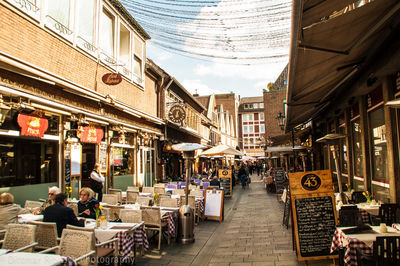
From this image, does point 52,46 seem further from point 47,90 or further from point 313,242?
point 313,242

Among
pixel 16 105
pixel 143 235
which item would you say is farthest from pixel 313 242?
pixel 16 105

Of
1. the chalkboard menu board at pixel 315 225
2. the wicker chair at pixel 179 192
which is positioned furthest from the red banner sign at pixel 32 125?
the chalkboard menu board at pixel 315 225

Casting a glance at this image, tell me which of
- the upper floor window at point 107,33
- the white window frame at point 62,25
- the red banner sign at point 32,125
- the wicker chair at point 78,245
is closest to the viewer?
the wicker chair at point 78,245

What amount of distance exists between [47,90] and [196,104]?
21.2 meters

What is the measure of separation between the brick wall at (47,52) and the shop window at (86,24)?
41 centimetres

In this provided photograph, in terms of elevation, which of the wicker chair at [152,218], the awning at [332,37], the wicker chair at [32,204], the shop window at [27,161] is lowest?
the wicker chair at [152,218]

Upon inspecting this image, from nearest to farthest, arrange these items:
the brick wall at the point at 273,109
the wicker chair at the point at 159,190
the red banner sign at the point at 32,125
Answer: the red banner sign at the point at 32,125 < the wicker chair at the point at 159,190 < the brick wall at the point at 273,109

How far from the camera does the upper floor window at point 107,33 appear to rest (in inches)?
434

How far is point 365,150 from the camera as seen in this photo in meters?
8.77

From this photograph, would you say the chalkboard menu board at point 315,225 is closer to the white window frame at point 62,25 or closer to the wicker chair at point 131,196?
the wicker chair at point 131,196

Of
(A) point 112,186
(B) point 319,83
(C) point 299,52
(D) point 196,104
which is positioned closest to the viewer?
(C) point 299,52

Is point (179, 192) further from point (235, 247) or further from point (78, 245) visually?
point (78, 245)

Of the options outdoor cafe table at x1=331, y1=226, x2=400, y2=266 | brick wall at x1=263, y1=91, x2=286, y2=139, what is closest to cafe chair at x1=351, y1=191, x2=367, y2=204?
outdoor cafe table at x1=331, y1=226, x2=400, y2=266

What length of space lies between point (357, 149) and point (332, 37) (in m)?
6.92
